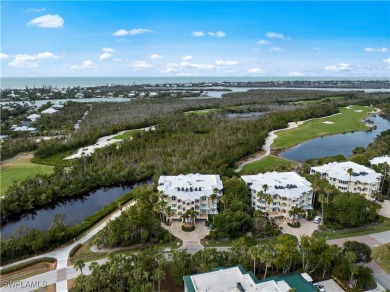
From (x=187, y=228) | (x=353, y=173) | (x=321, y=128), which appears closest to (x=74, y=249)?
(x=187, y=228)

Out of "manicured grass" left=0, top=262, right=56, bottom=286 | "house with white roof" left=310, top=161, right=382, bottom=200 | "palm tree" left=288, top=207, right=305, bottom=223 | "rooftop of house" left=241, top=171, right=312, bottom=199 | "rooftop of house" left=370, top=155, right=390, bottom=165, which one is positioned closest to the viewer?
"manicured grass" left=0, top=262, right=56, bottom=286

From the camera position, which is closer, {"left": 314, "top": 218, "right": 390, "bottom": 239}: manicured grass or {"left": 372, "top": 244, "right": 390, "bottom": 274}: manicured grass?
{"left": 372, "top": 244, "right": 390, "bottom": 274}: manicured grass

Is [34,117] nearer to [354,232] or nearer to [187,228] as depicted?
[187,228]

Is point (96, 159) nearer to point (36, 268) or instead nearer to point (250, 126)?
point (36, 268)

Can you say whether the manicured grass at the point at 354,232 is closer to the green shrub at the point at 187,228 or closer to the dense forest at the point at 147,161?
the green shrub at the point at 187,228

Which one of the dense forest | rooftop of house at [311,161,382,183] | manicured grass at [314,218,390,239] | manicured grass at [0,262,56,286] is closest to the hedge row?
manicured grass at [0,262,56,286]

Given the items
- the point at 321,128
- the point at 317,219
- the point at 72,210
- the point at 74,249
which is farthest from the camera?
the point at 321,128

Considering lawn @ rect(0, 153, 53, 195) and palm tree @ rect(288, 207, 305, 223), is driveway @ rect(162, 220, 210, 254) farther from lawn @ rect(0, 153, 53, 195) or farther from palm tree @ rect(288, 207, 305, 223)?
lawn @ rect(0, 153, 53, 195)
